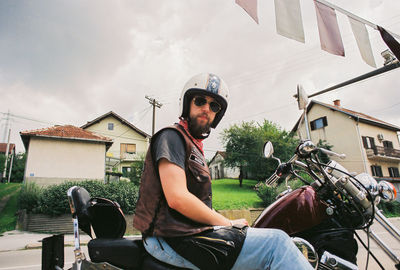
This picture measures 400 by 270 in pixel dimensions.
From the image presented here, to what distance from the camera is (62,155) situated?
17625 millimetres

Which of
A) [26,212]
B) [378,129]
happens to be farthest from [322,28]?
[378,129]

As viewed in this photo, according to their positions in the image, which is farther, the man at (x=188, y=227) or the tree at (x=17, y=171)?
the tree at (x=17, y=171)

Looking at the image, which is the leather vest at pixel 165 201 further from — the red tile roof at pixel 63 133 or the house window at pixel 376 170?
the house window at pixel 376 170

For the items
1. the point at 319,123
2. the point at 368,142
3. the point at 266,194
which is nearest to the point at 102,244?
Answer: the point at 266,194

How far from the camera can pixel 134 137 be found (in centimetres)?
3105

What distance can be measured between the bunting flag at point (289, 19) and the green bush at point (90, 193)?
38.6ft

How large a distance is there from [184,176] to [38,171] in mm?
19229

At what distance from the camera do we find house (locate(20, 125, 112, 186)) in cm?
1666

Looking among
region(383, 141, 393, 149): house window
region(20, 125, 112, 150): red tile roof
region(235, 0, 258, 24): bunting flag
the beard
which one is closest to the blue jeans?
the beard

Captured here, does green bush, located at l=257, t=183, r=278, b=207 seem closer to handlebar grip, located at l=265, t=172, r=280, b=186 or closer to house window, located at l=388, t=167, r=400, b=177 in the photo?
handlebar grip, located at l=265, t=172, r=280, b=186

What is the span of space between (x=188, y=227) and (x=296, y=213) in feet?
2.82

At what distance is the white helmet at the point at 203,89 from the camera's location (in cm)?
167

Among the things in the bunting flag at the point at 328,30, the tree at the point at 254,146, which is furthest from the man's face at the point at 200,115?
the tree at the point at 254,146

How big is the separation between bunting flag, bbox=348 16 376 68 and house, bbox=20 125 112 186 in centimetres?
1794
